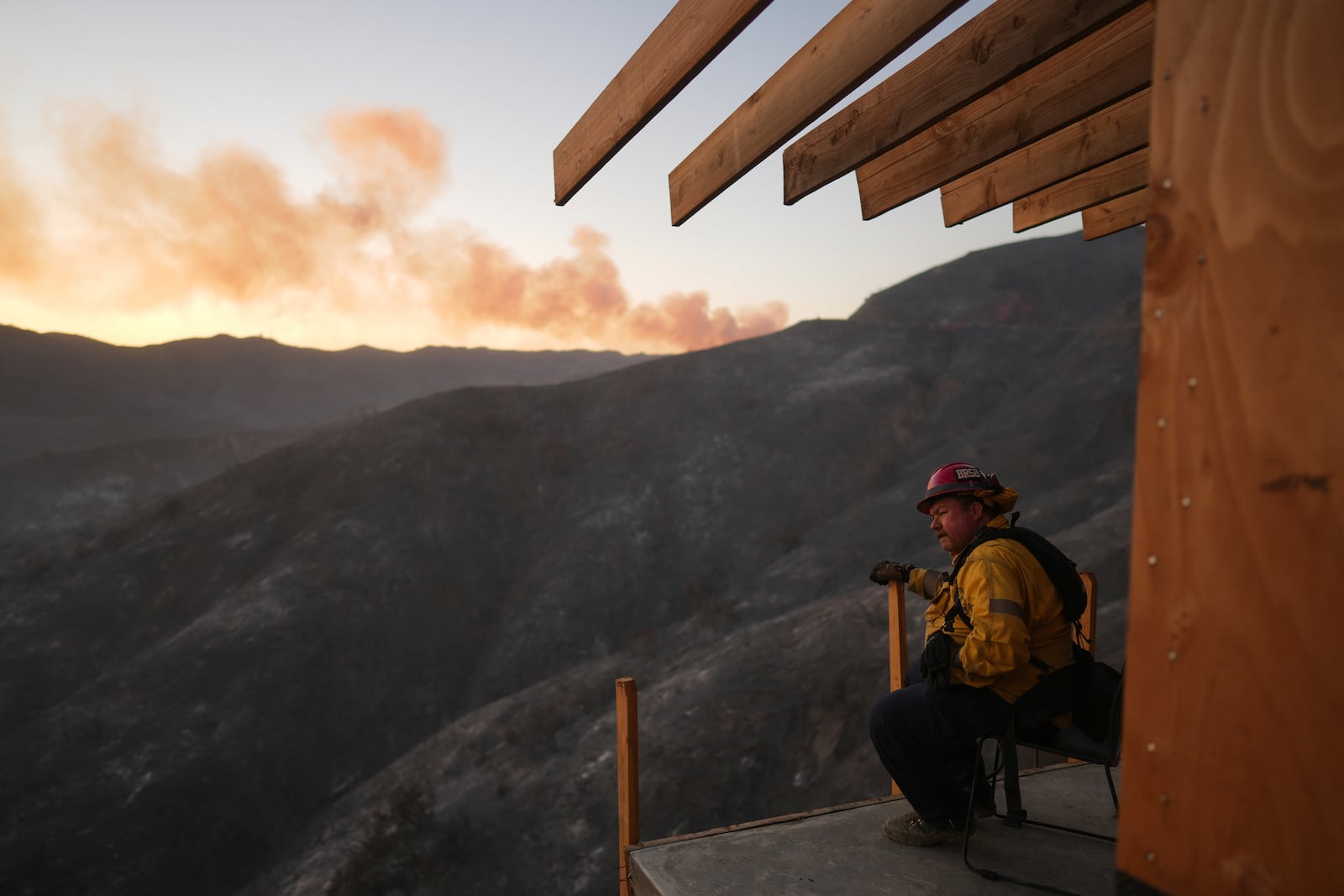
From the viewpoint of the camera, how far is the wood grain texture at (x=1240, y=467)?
119cm

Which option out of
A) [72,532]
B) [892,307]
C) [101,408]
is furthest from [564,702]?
[101,408]

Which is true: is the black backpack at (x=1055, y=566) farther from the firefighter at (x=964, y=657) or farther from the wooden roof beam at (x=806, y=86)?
the wooden roof beam at (x=806, y=86)

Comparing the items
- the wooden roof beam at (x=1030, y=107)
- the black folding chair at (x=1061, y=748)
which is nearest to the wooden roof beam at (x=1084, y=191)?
the wooden roof beam at (x=1030, y=107)

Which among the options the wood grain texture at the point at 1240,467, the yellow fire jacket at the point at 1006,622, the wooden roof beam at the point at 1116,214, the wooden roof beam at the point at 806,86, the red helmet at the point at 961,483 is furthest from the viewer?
the wooden roof beam at the point at 1116,214

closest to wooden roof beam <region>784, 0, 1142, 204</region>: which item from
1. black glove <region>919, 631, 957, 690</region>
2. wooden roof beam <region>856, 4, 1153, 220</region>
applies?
wooden roof beam <region>856, 4, 1153, 220</region>

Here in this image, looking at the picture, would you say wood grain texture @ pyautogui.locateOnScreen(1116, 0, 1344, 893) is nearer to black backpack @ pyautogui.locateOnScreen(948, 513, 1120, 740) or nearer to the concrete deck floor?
black backpack @ pyautogui.locateOnScreen(948, 513, 1120, 740)

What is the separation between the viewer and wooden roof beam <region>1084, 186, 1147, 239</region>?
5.30m

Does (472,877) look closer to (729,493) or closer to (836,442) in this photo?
(729,493)

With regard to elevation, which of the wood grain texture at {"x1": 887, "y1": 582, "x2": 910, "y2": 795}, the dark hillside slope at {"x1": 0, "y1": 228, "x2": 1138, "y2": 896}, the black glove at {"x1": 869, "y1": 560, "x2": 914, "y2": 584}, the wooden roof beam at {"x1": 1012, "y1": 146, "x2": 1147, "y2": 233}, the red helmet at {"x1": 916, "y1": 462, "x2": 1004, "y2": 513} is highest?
the wooden roof beam at {"x1": 1012, "y1": 146, "x2": 1147, "y2": 233}

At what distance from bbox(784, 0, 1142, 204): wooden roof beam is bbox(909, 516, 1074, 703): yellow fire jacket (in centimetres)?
185

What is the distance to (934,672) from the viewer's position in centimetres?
326

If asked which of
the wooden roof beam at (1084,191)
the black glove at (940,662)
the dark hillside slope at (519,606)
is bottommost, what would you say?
the dark hillside slope at (519,606)

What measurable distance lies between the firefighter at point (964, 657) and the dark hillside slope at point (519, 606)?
9.81m

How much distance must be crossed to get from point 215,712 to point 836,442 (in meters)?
23.9
